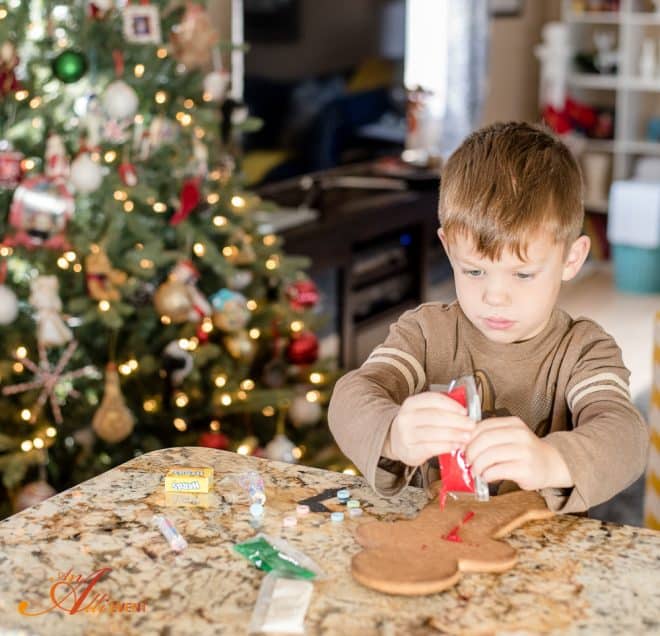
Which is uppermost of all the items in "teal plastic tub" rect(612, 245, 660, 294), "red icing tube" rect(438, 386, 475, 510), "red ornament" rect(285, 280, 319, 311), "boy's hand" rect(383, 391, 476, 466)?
"boy's hand" rect(383, 391, 476, 466)

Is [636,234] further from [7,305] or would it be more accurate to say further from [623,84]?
A: [7,305]

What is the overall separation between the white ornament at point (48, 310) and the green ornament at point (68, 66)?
487 mm

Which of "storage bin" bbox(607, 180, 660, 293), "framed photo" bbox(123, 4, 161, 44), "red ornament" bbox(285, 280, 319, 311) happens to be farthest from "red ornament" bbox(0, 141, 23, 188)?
"storage bin" bbox(607, 180, 660, 293)

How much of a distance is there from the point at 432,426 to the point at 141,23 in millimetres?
2005

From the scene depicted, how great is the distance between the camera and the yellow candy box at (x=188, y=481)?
1196mm

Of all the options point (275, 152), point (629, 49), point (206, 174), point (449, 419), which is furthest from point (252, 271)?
point (629, 49)

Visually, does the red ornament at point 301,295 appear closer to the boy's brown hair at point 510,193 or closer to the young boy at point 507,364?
the young boy at point 507,364

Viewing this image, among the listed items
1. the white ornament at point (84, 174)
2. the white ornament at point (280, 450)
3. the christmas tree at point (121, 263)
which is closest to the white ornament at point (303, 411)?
the christmas tree at point (121, 263)

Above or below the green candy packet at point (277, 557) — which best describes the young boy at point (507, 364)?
above

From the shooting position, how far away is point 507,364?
1.40 metres

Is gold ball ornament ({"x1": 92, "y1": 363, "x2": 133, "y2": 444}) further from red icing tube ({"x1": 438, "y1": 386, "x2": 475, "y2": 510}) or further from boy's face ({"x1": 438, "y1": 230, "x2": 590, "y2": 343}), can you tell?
red icing tube ({"x1": 438, "y1": 386, "x2": 475, "y2": 510})

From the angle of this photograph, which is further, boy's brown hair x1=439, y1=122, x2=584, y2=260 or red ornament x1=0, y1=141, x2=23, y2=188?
red ornament x1=0, y1=141, x2=23, y2=188

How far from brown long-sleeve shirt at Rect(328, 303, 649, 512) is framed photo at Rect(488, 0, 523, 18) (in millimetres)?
5065

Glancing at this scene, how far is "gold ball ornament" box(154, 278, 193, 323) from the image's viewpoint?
9.40 ft
